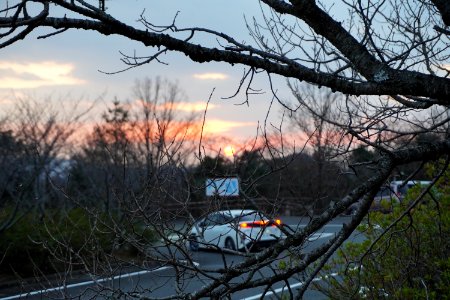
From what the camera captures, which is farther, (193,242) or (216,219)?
(216,219)

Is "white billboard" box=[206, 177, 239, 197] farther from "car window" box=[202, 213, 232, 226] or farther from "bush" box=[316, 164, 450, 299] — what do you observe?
"bush" box=[316, 164, 450, 299]

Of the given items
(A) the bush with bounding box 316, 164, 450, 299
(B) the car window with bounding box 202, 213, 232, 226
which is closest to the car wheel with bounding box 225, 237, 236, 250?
(A) the bush with bounding box 316, 164, 450, 299

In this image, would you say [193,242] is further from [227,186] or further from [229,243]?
[229,243]

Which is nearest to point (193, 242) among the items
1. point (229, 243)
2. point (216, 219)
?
point (216, 219)

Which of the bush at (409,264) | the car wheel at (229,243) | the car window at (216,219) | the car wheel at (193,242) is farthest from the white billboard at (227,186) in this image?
the car wheel at (229,243)

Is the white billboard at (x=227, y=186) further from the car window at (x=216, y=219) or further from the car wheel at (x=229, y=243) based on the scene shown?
Answer: the car wheel at (x=229, y=243)

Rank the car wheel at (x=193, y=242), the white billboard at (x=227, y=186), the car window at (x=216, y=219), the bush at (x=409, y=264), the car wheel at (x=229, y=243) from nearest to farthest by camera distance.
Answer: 1. the car wheel at (x=193, y=242)
2. the car window at (x=216, y=219)
3. the white billboard at (x=227, y=186)
4. the bush at (x=409, y=264)
5. the car wheel at (x=229, y=243)

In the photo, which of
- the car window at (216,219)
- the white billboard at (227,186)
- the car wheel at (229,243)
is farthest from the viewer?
Answer: the car wheel at (229,243)

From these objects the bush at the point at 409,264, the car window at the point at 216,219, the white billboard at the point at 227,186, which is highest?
the white billboard at the point at 227,186

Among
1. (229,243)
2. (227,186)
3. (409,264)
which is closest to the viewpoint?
(227,186)

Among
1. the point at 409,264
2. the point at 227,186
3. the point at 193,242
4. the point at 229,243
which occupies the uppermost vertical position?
the point at 227,186

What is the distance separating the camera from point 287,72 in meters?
3.48

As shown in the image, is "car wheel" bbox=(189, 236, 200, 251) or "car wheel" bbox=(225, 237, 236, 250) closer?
"car wheel" bbox=(189, 236, 200, 251)

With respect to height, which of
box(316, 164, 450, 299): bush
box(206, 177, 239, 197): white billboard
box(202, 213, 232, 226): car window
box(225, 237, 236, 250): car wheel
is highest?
box(206, 177, 239, 197): white billboard
